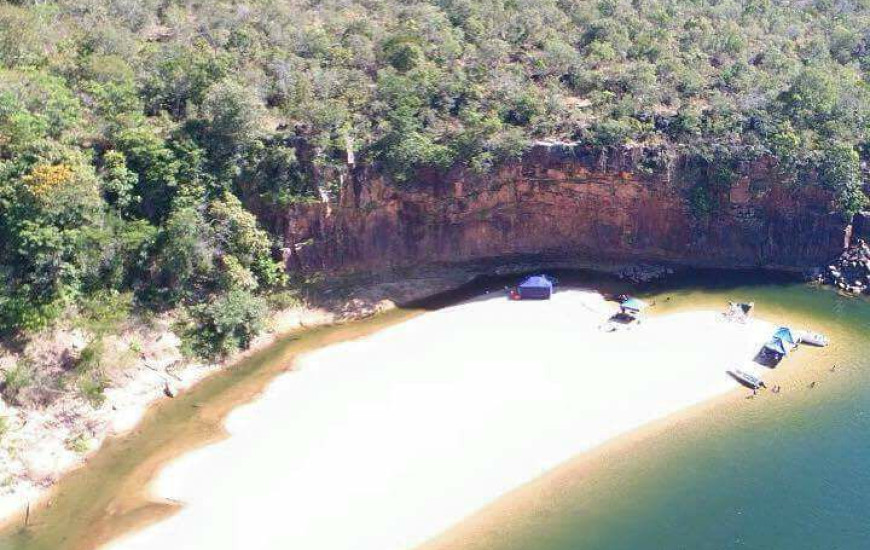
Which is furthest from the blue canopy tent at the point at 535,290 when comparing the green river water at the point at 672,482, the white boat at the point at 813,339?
the white boat at the point at 813,339

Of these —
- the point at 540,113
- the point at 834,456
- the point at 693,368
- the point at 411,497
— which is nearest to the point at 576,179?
the point at 540,113

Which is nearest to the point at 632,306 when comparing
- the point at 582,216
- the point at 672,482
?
the point at 582,216

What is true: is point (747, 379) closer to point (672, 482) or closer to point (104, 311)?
point (672, 482)

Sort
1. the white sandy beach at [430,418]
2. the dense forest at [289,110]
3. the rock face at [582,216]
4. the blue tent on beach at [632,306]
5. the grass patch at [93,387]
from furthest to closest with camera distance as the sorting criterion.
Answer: the rock face at [582,216] < the blue tent on beach at [632,306] < the dense forest at [289,110] < the grass patch at [93,387] < the white sandy beach at [430,418]

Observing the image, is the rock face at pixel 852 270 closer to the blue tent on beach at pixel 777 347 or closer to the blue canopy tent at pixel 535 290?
the blue tent on beach at pixel 777 347

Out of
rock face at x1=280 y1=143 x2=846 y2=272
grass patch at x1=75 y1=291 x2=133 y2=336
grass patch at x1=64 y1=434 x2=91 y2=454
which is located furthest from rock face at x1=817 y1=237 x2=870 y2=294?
grass patch at x1=64 y1=434 x2=91 y2=454

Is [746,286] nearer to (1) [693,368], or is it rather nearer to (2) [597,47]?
(1) [693,368]
